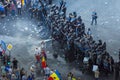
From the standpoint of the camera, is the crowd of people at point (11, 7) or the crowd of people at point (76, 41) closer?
the crowd of people at point (76, 41)

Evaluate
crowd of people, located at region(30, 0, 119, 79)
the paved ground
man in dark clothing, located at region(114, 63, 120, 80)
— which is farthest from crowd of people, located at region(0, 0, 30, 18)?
man in dark clothing, located at region(114, 63, 120, 80)

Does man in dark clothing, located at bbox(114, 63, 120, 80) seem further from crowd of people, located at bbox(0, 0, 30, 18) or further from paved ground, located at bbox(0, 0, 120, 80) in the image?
crowd of people, located at bbox(0, 0, 30, 18)

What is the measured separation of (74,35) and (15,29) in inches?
303

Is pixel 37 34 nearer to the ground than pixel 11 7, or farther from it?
nearer to the ground

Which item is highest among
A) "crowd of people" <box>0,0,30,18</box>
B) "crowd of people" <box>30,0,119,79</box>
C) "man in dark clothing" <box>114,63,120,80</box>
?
"crowd of people" <box>0,0,30,18</box>

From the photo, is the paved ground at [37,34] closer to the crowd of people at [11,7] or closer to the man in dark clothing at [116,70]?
the crowd of people at [11,7]

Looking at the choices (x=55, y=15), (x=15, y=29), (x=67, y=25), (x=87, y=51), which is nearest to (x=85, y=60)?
(x=87, y=51)

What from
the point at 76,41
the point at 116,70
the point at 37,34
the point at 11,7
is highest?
the point at 11,7

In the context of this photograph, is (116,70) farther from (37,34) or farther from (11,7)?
(11,7)

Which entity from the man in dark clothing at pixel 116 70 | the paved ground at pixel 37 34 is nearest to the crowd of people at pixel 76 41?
the man in dark clothing at pixel 116 70

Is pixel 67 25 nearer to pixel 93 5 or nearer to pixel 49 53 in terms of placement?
pixel 49 53

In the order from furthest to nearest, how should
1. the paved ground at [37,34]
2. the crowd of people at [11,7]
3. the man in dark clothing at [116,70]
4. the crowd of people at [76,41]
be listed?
1. the crowd of people at [11,7]
2. the paved ground at [37,34]
3. the crowd of people at [76,41]
4. the man in dark clothing at [116,70]

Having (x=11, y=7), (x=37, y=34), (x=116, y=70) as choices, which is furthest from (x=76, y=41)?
(x=11, y=7)

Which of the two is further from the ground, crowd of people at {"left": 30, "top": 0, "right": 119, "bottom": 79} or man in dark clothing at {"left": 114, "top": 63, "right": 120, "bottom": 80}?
crowd of people at {"left": 30, "top": 0, "right": 119, "bottom": 79}
